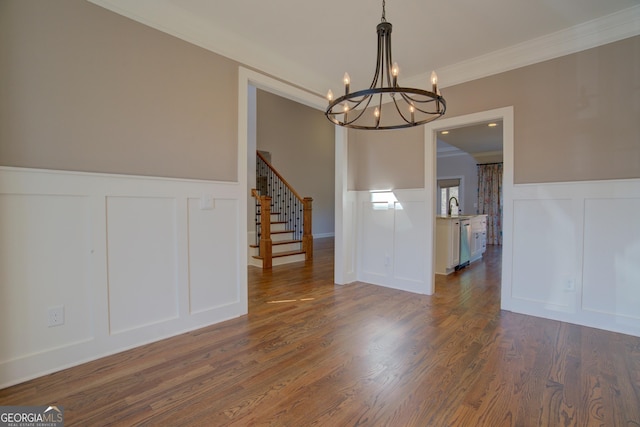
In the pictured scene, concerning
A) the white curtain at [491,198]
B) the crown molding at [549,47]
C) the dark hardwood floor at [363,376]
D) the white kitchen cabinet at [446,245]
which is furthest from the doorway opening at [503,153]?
the white curtain at [491,198]

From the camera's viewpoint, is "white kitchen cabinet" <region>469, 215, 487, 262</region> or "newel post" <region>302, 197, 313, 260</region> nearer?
"white kitchen cabinet" <region>469, 215, 487, 262</region>

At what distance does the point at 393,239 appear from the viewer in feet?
12.9

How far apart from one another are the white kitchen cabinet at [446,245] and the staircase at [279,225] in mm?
2500

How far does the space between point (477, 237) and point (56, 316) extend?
6.36 m

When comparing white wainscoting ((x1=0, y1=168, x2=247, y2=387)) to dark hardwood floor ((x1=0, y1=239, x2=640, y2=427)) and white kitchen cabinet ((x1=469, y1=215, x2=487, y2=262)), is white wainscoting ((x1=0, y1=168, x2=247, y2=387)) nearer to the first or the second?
dark hardwood floor ((x1=0, y1=239, x2=640, y2=427))

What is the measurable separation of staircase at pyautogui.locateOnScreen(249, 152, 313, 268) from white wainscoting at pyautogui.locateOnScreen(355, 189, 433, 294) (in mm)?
1872

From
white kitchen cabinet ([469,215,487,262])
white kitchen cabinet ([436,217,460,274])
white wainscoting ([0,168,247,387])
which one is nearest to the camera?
white wainscoting ([0,168,247,387])

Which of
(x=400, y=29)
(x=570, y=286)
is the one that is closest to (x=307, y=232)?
(x=400, y=29)

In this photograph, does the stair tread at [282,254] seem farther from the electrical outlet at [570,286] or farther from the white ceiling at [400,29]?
the electrical outlet at [570,286]

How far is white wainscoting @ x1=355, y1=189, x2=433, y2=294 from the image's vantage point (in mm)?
3697

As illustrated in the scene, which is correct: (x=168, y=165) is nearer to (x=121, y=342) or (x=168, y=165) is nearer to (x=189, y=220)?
(x=189, y=220)

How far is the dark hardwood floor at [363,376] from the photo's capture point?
152 cm

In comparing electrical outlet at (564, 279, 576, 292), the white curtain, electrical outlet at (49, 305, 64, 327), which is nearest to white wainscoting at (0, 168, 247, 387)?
electrical outlet at (49, 305, 64, 327)

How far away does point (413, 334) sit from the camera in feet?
8.17
